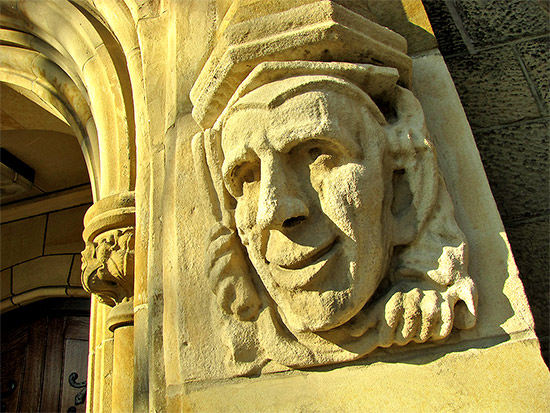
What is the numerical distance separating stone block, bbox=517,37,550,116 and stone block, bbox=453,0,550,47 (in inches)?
1.7

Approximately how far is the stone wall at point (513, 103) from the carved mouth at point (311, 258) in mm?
569

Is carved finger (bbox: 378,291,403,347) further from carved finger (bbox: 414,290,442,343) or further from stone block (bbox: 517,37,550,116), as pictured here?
stone block (bbox: 517,37,550,116)

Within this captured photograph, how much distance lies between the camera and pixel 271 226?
960 millimetres

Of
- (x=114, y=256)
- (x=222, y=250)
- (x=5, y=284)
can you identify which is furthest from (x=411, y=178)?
(x=5, y=284)

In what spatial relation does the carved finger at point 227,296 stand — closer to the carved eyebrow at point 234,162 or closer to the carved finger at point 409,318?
the carved eyebrow at point 234,162

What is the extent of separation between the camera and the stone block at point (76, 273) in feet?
10.9

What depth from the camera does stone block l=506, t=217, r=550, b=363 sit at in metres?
1.18

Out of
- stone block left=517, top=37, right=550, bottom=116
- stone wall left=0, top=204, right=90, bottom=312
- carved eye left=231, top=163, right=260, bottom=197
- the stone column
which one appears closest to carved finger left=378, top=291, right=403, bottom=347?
carved eye left=231, top=163, right=260, bottom=197

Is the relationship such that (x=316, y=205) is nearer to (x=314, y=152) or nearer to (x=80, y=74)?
(x=314, y=152)

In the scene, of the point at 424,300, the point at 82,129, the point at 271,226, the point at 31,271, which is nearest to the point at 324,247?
the point at 271,226

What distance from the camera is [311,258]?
38.4 inches

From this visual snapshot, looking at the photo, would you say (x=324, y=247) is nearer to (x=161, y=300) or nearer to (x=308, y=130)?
(x=308, y=130)

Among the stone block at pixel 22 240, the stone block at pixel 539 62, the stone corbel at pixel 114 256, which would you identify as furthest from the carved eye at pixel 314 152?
the stone block at pixel 22 240

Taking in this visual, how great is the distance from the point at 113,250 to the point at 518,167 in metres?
1.38
